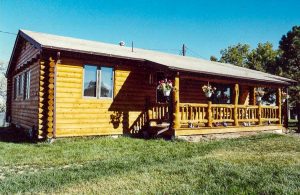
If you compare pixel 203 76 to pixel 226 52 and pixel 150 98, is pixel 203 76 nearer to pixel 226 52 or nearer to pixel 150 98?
pixel 150 98

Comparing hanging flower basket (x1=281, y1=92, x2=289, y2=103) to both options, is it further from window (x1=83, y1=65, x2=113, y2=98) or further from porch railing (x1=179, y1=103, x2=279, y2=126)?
window (x1=83, y1=65, x2=113, y2=98)

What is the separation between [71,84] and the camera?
1270 cm

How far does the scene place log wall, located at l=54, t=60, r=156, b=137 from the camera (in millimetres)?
12456

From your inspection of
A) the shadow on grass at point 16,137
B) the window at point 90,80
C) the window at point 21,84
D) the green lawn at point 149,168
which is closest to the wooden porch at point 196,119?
the green lawn at point 149,168

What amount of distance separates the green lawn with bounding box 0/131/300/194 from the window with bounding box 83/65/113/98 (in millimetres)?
2648

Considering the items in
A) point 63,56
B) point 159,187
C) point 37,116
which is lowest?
point 159,187

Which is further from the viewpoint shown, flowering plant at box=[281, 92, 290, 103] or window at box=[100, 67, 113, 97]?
flowering plant at box=[281, 92, 290, 103]

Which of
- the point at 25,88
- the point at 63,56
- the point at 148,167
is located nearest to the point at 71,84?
the point at 63,56

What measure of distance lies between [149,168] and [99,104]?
253 inches

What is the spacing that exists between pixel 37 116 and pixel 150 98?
17.9ft

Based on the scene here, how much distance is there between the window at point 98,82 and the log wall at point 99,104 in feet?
0.71

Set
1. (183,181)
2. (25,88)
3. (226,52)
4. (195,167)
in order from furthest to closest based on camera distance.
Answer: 1. (226,52)
2. (25,88)
3. (195,167)
4. (183,181)

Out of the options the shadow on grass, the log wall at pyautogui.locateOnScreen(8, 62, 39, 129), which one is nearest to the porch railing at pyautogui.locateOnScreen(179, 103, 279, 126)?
the log wall at pyautogui.locateOnScreen(8, 62, 39, 129)

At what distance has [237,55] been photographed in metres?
56.4
